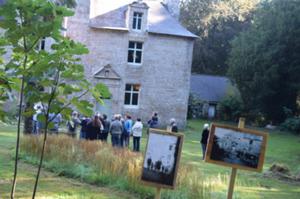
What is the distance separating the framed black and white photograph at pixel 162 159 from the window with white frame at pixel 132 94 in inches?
1050

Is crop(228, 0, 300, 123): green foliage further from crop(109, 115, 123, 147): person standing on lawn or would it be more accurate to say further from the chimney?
crop(109, 115, 123, 147): person standing on lawn

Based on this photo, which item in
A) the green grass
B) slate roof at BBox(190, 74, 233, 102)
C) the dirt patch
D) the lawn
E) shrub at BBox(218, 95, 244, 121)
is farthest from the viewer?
slate roof at BBox(190, 74, 233, 102)

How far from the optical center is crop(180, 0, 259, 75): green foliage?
2237 inches

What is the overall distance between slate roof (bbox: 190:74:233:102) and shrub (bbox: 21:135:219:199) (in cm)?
4005

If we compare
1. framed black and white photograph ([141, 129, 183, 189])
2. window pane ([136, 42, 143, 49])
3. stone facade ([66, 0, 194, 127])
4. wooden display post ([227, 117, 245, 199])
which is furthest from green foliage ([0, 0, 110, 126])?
window pane ([136, 42, 143, 49])

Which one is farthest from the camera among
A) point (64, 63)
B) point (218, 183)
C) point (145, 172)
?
point (218, 183)

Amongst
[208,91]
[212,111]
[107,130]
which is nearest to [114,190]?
[107,130]

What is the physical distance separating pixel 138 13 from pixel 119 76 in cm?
457

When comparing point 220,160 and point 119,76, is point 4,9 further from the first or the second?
point 119,76

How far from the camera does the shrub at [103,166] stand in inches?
385

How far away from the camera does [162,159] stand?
6.85 metres

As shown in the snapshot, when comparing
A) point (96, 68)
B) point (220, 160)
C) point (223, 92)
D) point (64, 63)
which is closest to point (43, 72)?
point (64, 63)

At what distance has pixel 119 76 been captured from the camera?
33062 millimetres

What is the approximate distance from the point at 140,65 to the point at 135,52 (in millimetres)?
970
